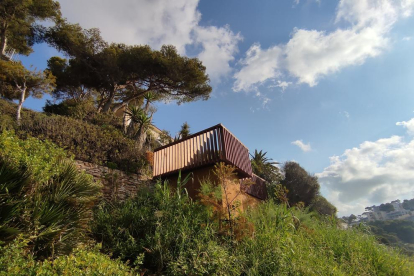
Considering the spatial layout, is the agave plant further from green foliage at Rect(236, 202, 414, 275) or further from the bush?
green foliage at Rect(236, 202, 414, 275)

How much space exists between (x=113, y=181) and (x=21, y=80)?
26.6 feet

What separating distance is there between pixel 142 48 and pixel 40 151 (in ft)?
44.1

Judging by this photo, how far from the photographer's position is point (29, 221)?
9.24 feet

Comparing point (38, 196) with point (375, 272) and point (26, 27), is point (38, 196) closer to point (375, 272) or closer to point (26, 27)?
point (375, 272)

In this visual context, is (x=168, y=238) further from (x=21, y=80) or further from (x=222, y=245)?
(x=21, y=80)

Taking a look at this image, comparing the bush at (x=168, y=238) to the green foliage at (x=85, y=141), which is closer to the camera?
the bush at (x=168, y=238)

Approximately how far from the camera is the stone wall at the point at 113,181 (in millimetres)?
6488

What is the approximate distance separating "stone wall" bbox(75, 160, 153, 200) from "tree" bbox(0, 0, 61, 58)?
41.8 ft

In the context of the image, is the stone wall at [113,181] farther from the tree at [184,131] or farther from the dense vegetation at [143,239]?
the tree at [184,131]

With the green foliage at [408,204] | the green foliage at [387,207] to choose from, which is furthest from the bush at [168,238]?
the green foliage at [387,207]

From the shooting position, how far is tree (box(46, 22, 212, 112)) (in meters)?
15.6

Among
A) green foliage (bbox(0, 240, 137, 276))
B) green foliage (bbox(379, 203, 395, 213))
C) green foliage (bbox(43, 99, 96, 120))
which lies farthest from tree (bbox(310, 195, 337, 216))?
green foliage (bbox(379, 203, 395, 213))

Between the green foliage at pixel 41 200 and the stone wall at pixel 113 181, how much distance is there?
8.46 feet

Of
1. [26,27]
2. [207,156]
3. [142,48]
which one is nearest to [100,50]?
[142,48]
